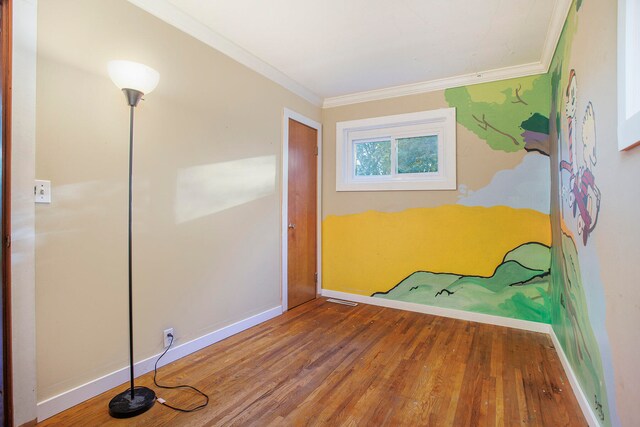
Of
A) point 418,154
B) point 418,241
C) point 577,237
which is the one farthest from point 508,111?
point 577,237

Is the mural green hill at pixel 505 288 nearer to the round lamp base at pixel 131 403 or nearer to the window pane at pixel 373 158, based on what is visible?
the window pane at pixel 373 158

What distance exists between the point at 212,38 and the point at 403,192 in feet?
7.93

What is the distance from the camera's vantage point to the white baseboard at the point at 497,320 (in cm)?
173

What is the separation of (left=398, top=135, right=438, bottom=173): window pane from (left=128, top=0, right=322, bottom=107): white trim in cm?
139

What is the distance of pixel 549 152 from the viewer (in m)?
2.90

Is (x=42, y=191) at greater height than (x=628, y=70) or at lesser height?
lesser

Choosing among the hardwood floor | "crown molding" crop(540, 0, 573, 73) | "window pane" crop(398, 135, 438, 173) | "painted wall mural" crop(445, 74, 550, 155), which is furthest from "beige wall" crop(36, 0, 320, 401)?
"crown molding" crop(540, 0, 573, 73)

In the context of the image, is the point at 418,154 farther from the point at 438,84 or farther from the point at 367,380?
the point at 367,380

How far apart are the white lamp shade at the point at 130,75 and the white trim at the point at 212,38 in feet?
2.13

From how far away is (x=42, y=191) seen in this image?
1630mm

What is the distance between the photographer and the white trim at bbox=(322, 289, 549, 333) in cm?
297

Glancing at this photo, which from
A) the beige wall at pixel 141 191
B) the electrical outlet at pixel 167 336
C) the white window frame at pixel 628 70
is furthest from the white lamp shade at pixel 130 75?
the white window frame at pixel 628 70

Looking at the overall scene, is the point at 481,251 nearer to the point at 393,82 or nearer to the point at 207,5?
the point at 393,82

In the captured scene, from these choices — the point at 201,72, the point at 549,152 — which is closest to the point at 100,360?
the point at 201,72
